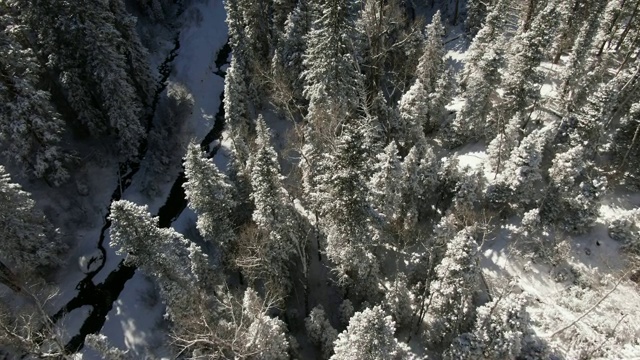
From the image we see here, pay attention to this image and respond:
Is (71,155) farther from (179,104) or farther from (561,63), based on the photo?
(561,63)

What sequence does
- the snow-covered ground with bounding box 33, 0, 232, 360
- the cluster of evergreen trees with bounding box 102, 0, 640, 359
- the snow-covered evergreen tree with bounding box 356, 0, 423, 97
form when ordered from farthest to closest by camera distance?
the snow-covered evergreen tree with bounding box 356, 0, 423, 97 → the snow-covered ground with bounding box 33, 0, 232, 360 → the cluster of evergreen trees with bounding box 102, 0, 640, 359

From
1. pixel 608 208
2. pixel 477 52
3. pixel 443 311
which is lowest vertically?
pixel 443 311

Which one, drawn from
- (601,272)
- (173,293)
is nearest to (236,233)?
(173,293)

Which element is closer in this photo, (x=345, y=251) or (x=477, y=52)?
(x=345, y=251)

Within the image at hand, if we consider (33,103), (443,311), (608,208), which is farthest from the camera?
(33,103)

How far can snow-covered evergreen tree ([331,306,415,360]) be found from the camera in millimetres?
21922

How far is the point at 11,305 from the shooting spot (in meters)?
34.1

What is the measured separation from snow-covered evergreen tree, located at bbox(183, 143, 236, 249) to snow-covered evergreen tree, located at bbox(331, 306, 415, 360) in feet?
43.8

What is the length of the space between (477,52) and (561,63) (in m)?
10.8

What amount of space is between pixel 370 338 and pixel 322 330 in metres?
8.70

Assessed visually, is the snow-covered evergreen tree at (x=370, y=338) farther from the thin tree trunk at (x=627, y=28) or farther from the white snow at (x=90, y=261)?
the thin tree trunk at (x=627, y=28)

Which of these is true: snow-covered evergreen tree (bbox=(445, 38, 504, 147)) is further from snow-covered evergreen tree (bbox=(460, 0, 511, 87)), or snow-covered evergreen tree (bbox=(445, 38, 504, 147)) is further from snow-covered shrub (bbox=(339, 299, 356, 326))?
snow-covered shrub (bbox=(339, 299, 356, 326))

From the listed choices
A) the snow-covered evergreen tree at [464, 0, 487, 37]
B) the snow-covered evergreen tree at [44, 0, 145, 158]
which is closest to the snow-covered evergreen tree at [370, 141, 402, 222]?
the snow-covered evergreen tree at [44, 0, 145, 158]

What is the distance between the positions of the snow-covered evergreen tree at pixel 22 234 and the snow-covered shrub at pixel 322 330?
22.9 m
